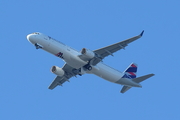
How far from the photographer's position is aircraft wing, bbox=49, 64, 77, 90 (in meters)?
65.1

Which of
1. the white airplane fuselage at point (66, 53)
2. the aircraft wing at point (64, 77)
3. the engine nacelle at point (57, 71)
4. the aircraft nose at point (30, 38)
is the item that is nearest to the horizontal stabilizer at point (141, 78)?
the white airplane fuselage at point (66, 53)

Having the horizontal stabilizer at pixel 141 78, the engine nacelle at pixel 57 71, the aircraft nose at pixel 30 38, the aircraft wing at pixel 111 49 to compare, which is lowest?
the horizontal stabilizer at pixel 141 78

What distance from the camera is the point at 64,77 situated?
220 ft

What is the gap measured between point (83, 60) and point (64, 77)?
8.44 metres

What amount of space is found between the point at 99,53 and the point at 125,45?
4.11m

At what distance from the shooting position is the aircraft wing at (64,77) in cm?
6512

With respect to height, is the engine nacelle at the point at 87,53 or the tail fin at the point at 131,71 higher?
the tail fin at the point at 131,71

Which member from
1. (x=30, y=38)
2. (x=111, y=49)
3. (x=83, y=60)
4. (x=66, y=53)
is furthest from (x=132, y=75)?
(x=30, y=38)

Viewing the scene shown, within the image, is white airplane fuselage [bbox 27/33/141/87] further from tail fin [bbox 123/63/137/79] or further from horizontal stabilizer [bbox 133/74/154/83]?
tail fin [bbox 123/63/137/79]

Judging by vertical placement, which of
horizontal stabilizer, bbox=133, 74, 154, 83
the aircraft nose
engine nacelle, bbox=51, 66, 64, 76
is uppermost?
the aircraft nose

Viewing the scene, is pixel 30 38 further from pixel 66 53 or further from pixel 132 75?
pixel 132 75

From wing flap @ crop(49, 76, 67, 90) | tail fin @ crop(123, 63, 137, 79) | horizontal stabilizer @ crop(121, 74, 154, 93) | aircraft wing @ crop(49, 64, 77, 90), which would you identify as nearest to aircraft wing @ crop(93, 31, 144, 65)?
aircraft wing @ crop(49, 64, 77, 90)

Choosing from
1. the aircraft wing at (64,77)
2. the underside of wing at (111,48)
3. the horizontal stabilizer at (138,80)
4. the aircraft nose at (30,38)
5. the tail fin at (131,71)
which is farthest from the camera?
the tail fin at (131,71)

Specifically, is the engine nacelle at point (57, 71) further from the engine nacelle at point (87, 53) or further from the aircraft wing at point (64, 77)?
the engine nacelle at point (87, 53)
